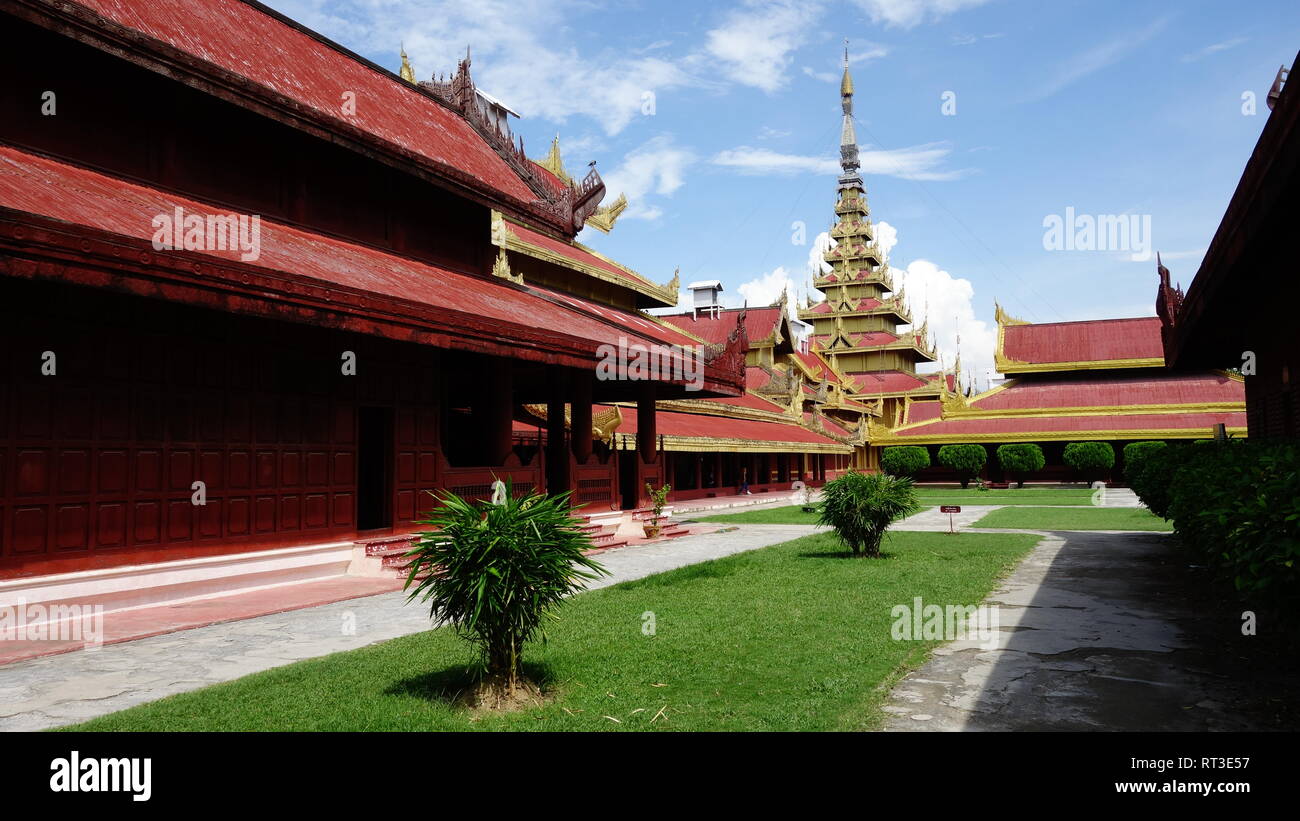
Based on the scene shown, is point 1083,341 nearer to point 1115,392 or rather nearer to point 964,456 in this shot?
point 1115,392

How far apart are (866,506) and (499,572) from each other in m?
10.0

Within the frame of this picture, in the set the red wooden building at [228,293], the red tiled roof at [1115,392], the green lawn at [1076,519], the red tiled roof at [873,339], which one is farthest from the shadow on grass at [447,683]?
the red tiled roof at [873,339]

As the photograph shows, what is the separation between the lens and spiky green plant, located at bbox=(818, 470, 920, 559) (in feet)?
46.5

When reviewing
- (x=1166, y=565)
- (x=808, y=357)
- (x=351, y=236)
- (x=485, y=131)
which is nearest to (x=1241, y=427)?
(x=808, y=357)

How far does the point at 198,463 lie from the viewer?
10.2m

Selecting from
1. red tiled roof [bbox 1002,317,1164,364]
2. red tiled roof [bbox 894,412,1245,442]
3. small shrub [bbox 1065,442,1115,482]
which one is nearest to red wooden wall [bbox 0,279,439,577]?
small shrub [bbox 1065,442,1115,482]

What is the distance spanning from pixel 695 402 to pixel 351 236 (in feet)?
67.6

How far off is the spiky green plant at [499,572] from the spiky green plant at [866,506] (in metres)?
9.43

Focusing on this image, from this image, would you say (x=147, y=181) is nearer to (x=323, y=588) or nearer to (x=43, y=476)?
(x=43, y=476)

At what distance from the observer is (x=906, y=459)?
150 feet

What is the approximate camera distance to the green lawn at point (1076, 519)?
20.6m

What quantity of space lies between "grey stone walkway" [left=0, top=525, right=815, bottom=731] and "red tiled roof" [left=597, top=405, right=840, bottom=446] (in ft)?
41.9

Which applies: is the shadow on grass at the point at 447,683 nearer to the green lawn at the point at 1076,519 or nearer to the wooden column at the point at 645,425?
the wooden column at the point at 645,425

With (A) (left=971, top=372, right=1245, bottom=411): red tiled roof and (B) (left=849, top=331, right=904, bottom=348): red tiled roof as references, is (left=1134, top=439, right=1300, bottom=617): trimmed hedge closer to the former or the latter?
(A) (left=971, top=372, right=1245, bottom=411): red tiled roof
